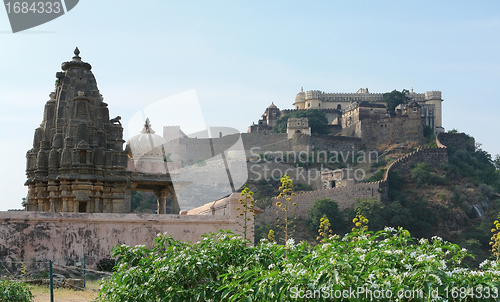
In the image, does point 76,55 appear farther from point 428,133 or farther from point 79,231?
point 428,133

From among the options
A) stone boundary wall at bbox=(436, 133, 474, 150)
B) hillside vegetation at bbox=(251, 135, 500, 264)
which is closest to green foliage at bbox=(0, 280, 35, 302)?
hillside vegetation at bbox=(251, 135, 500, 264)

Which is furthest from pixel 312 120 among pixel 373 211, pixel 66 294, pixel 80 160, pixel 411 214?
pixel 66 294

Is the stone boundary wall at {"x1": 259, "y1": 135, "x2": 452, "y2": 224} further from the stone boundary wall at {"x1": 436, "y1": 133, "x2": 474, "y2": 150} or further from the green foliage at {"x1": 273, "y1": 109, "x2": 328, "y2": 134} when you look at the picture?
the green foliage at {"x1": 273, "y1": 109, "x2": 328, "y2": 134}

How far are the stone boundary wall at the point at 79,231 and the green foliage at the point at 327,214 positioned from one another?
33183mm

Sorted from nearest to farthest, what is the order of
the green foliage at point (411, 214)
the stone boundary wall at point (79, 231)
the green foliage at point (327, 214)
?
the stone boundary wall at point (79, 231)
the green foliage at point (327, 214)
the green foliage at point (411, 214)

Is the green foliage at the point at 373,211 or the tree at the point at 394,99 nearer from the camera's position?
the green foliage at the point at 373,211

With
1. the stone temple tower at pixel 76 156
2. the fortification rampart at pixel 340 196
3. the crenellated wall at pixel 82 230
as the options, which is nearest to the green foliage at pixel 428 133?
the fortification rampart at pixel 340 196

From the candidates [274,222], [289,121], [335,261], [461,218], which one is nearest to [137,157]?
[335,261]

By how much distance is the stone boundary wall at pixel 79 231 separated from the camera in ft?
35.0

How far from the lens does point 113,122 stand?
16891mm

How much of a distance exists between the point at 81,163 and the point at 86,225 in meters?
4.04

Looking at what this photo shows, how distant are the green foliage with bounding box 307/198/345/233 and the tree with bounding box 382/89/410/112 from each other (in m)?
24.8

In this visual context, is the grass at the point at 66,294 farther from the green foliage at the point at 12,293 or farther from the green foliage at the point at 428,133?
the green foliage at the point at 428,133

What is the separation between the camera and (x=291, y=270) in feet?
15.3
